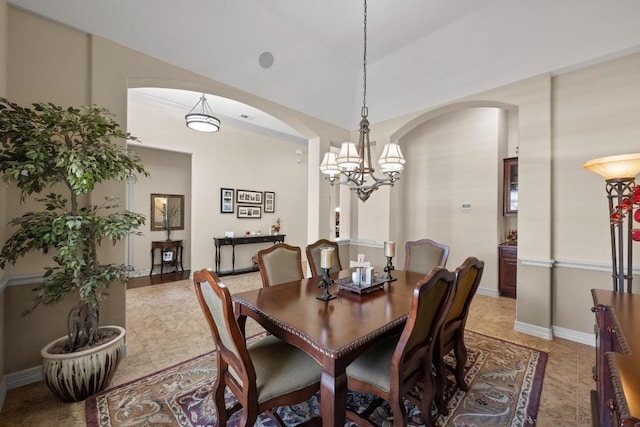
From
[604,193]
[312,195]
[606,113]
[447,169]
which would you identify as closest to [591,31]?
[606,113]

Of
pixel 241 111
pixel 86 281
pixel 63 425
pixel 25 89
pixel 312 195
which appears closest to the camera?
pixel 63 425

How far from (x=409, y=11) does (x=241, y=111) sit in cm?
348

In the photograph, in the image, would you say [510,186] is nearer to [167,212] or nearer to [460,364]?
[460,364]

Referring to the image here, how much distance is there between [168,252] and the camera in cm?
593

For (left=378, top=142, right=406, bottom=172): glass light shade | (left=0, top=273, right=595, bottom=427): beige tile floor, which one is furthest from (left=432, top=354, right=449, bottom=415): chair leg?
(left=378, top=142, right=406, bottom=172): glass light shade

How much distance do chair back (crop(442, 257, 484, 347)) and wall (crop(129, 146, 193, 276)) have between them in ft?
17.7

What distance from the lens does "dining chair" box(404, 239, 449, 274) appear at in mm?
2928

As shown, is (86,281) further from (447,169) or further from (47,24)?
(447,169)

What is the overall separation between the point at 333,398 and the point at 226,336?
0.60 metres

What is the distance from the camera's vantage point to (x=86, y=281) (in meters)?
1.89

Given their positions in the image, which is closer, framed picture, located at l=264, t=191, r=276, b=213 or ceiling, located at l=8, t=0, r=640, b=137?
ceiling, located at l=8, t=0, r=640, b=137

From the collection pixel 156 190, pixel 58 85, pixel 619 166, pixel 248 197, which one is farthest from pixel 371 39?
pixel 156 190

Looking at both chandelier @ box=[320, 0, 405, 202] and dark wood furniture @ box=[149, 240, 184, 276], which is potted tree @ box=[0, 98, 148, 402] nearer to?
chandelier @ box=[320, 0, 405, 202]

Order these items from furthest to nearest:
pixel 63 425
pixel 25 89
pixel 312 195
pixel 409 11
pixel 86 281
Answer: pixel 312 195 → pixel 409 11 → pixel 25 89 → pixel 86 281 → pixel 63 425
